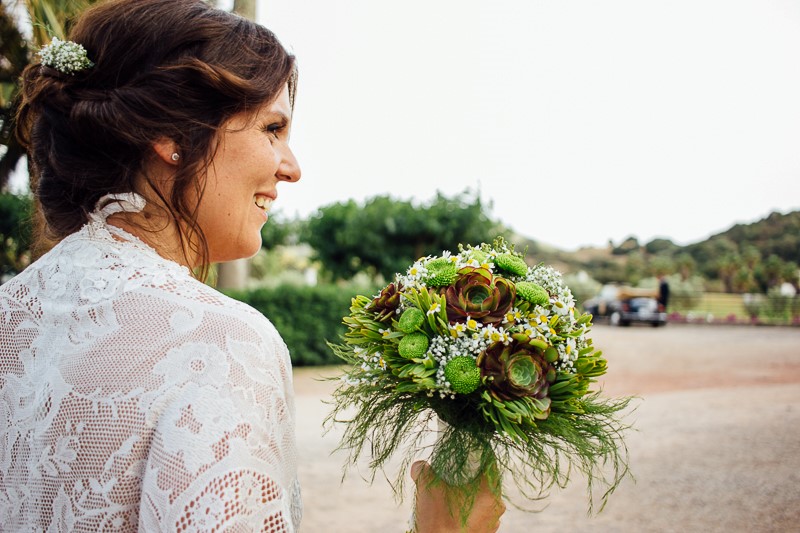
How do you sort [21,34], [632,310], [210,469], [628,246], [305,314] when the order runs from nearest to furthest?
1. [210,469]
2. [21,34]
3. [305,314]
4. [632,310]
5. [628,246]

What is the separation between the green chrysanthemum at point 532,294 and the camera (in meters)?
1.71

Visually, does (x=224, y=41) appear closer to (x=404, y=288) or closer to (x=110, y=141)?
(x=110, y=141)

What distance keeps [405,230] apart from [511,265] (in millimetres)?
15857

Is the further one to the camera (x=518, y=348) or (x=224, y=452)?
(x=518, y=348)

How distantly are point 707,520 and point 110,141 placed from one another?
200 inches

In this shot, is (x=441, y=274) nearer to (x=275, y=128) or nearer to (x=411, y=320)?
(x=411, y=320)

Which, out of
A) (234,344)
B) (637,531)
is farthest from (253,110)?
(637,531)

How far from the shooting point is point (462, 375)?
1.58m

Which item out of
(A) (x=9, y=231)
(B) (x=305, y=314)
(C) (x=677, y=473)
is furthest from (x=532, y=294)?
(A) (x=9, y=231)

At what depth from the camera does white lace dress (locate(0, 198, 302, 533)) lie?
1.09m

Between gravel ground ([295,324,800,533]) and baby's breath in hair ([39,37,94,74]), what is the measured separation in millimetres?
1603

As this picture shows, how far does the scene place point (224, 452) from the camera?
1098 millimetres

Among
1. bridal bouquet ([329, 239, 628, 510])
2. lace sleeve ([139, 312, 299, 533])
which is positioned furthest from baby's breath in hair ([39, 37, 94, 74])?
bridal bouquet ([329, 239, 628, 510])

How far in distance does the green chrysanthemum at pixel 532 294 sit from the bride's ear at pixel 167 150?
3.03 ft
